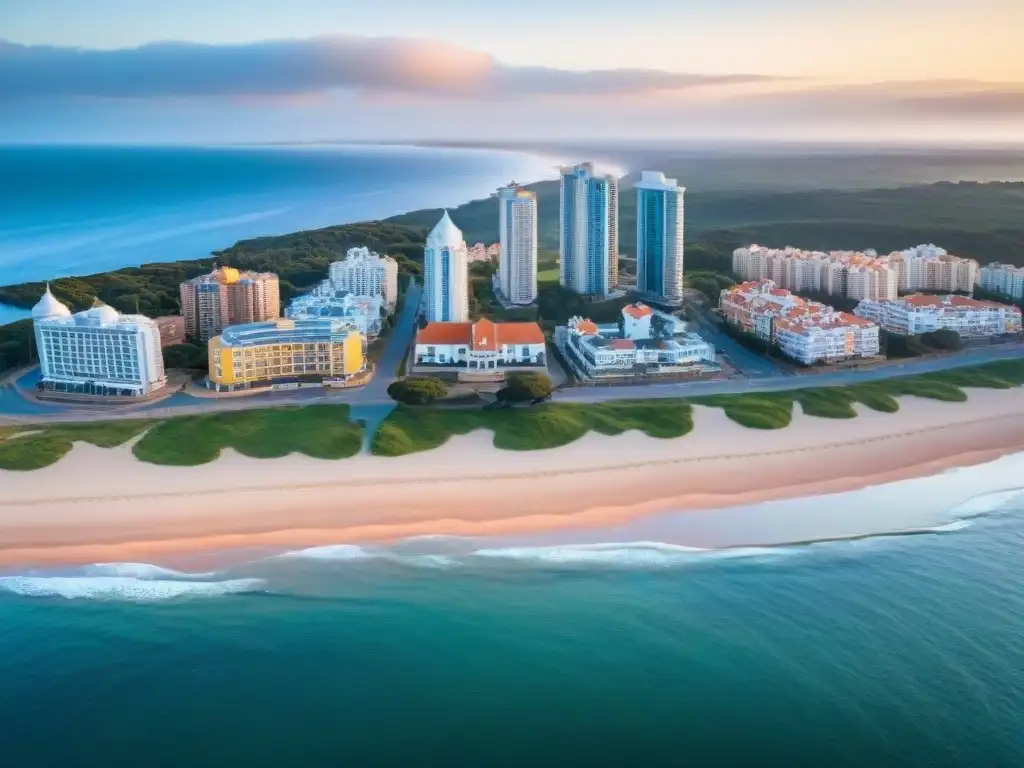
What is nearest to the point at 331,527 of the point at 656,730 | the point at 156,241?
the point at 656,730

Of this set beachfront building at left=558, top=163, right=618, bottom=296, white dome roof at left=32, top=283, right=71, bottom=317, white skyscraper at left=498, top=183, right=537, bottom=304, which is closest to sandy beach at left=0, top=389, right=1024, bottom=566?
white dome roof at left=32, top=283, right=71, bottom=317

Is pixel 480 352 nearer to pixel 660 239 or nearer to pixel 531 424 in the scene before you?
pixel 531 424

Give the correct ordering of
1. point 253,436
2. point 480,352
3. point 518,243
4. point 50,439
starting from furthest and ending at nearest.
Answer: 1. point 518,243
2. point 480,352
3. point 253,436
4. point 50,439

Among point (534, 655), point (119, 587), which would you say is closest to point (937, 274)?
point (534, 655)

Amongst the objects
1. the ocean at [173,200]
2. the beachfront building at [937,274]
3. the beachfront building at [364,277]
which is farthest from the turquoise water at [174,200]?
the beachfront building at [937,274]

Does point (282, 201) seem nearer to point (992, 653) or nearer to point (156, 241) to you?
point (156, 241)

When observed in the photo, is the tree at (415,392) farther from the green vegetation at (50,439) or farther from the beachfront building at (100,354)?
the beachfront building at (100,354)
